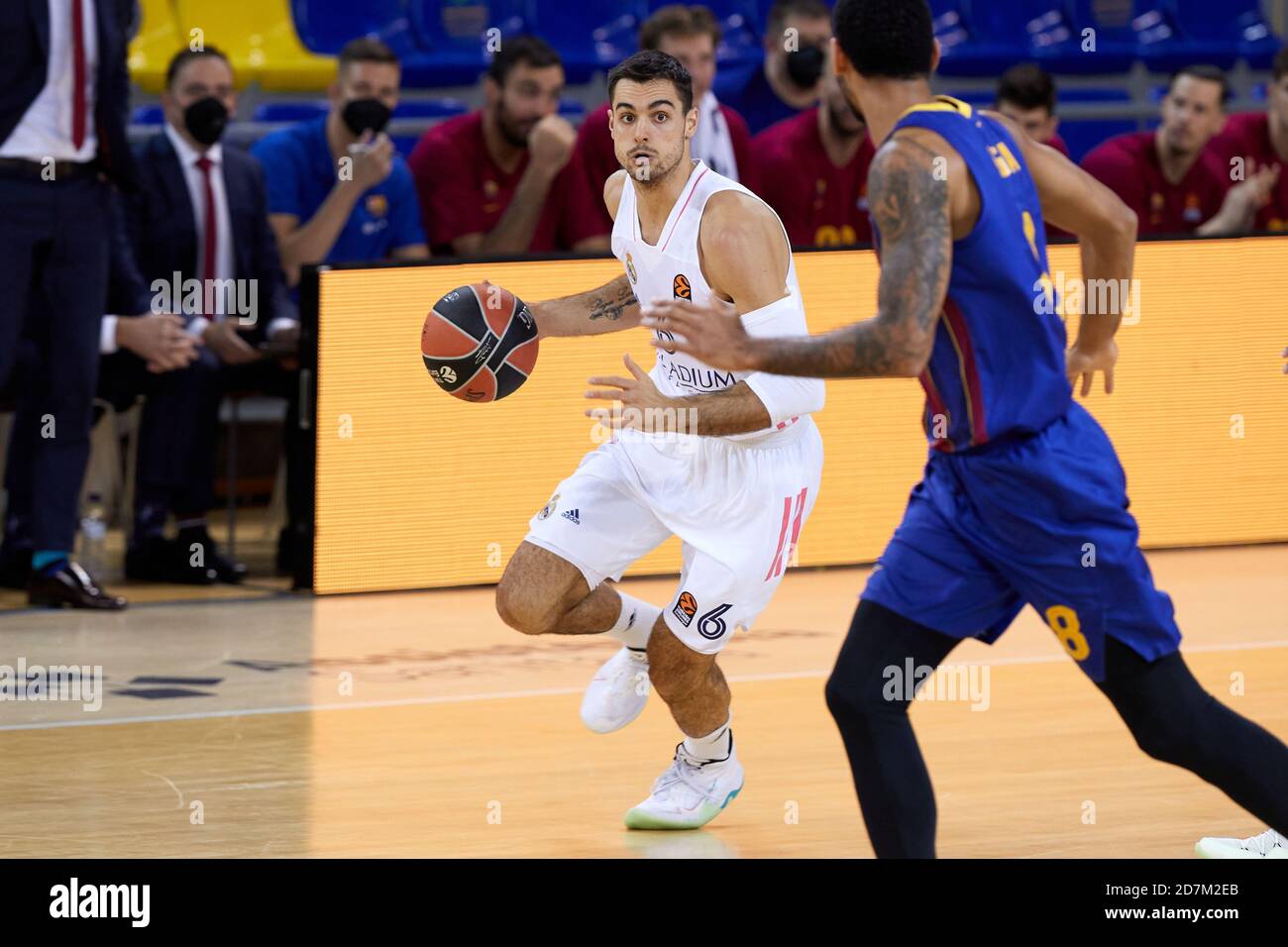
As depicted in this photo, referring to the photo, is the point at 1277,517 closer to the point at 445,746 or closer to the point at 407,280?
the point at 407,280

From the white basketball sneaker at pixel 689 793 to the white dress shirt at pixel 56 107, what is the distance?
439 centimetres

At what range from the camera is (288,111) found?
12.3 metres

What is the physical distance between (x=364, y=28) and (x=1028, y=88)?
444 centimetres

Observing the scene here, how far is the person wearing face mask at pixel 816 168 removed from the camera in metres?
10.9

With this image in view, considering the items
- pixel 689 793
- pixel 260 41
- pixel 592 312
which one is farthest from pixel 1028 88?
pixel 689 793

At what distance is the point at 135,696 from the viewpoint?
23.9 feet

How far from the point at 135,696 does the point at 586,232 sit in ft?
13.5

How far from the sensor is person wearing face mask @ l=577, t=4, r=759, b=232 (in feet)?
33.6

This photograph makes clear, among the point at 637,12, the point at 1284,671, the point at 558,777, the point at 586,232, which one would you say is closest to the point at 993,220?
the point at 558,777

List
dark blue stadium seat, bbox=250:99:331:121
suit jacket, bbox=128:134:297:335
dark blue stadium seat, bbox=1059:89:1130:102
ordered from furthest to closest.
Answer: dark blue stadium seat, bbox=1059:89:1130:102, dark blue stadium seat, bbox=250:99:331:121, suit jacket, bbox=128:134:297:335

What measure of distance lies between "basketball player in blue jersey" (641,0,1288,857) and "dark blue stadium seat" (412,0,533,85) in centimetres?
880

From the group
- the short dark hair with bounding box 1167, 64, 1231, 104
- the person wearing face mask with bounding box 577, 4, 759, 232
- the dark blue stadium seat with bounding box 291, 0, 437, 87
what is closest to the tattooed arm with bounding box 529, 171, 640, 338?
the person wearing face mask with bounding box 577, 4, 759, 232

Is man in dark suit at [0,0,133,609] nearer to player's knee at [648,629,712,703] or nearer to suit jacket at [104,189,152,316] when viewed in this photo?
suit jacket at [104,189,152,316]

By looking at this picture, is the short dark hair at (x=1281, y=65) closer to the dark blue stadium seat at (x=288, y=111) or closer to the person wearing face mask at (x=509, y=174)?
the person wearing face mask at (x=509, y=174)
